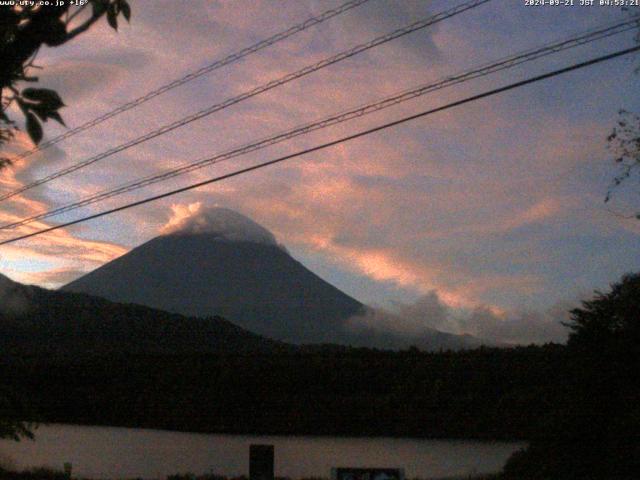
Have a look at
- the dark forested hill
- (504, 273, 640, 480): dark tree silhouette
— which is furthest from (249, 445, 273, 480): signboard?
the dark forested hill

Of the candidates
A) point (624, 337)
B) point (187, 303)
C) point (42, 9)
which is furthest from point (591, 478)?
point (187, 303)

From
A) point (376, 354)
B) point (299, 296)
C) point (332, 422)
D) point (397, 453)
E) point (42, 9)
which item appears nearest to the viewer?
point (42, 9)

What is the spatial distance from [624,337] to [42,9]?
15488 mm

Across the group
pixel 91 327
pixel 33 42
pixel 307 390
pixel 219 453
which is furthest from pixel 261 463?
pixel 91 327

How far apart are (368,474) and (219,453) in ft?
85.0

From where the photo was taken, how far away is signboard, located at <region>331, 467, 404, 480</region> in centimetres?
1372

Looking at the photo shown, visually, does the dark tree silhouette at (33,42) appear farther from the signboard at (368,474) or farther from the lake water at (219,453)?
the lake water at (219,453)

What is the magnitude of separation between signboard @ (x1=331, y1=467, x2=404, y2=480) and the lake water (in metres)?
14.7

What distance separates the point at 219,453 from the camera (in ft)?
126

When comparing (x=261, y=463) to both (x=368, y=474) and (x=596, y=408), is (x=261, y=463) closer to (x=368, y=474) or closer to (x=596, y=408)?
(x=368, y=474)

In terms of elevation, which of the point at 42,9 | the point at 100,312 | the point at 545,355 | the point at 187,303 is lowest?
the point at 42,9

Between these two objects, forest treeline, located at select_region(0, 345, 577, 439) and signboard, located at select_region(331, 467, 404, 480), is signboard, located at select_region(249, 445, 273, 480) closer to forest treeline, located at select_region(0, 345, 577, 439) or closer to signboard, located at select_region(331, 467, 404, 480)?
signboard, located at select_region(331, 467, 404, 480)

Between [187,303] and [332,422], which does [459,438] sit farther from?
[187,303]

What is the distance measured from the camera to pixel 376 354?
4772 cm
